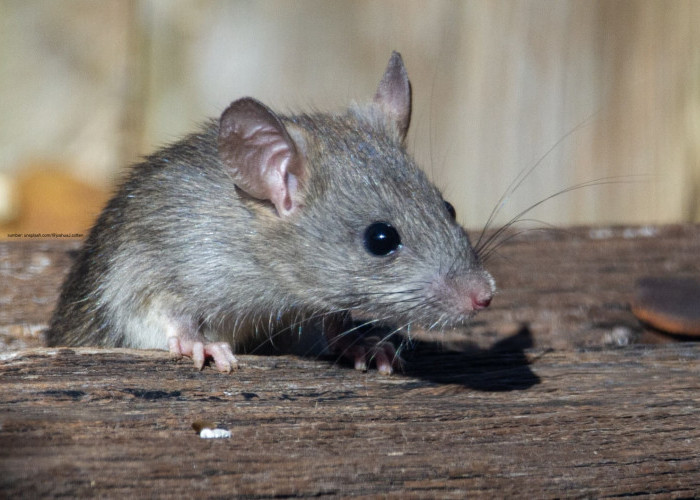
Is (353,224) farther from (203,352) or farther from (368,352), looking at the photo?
(203,352)

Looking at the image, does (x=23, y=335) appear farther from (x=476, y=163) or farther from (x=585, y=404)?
(x=476, y=163)

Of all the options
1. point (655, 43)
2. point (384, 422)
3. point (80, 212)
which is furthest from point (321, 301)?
point (655, 43)

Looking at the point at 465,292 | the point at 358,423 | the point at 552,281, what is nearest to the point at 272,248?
the point at 465,292

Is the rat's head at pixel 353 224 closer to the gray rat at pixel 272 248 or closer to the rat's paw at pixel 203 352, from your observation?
the gray rat at pixel 272 248

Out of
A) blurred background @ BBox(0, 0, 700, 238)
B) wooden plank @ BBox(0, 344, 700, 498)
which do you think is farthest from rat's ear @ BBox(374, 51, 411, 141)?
blurred background @ BBox(0, 0, 700, 238)

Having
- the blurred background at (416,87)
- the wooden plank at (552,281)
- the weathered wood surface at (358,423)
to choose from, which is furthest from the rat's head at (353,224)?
the blurred background at (416,87)
